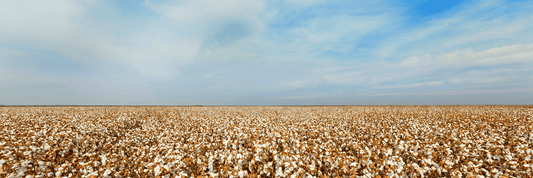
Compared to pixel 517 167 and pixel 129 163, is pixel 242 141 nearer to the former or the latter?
pixel 129 163

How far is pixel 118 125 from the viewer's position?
57.5 feet

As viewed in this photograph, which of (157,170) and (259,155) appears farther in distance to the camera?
(259,155)

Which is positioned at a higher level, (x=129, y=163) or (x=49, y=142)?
(x=49, y=142)

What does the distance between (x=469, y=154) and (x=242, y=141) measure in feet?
40.2

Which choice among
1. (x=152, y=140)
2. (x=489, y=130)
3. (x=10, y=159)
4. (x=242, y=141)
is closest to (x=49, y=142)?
(x=10, y=159)

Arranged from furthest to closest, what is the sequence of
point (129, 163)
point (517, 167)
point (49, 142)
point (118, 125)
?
point (118, 125), point (49, 142), point (129, 163), point (517, 167)

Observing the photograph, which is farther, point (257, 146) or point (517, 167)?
point (257, 146)

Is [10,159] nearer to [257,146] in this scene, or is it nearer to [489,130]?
[257,146]

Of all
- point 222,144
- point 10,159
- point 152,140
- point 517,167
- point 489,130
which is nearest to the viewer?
point 517,167

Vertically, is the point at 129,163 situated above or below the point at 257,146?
below

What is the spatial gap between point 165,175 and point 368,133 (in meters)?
14.3

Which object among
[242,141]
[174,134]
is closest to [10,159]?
[174,134]

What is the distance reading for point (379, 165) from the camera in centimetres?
818

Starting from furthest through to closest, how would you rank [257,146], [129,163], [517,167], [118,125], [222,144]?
[118,125]
[222,144]
[257,146]
[129,163]
[517,167]
